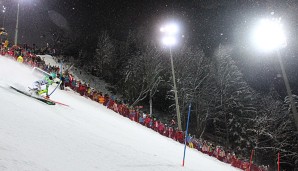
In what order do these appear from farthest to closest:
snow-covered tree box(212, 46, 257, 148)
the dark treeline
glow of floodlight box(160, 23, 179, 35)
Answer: snow-covered tree box(212, 46, 257, 148) → the dark treeline → glow of floodlight box(160, 23, 179, 35)

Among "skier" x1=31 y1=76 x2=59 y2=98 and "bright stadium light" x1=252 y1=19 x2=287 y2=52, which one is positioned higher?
"bright stadium light" x1=252 y1=19 x2=287 y2=52

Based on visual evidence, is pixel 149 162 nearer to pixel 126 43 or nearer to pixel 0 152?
pixel 0 152

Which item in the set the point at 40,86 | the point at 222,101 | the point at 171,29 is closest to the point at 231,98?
the point at 222,101

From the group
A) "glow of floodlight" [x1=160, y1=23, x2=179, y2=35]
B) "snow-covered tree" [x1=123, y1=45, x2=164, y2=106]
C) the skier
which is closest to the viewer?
the skier

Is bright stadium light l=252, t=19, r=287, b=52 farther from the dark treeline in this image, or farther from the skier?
the dark treeline

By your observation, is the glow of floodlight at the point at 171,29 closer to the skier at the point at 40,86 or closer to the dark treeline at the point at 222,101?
the skier at the point at 40,86

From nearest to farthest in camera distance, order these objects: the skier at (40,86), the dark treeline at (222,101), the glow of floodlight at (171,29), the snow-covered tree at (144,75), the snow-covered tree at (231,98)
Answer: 1. the skier at (40,86)
2. the glow of floodlight at (171,29)
3. the dark treeline at (222,101)
4. the snow-covered tree at (231,98)
5. the snow-covered tree at (144,75)

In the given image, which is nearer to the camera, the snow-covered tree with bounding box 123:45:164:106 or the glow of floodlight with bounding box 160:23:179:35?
the glow of floodlight with bounding box 160:23:179:35

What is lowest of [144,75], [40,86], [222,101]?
[40,86]

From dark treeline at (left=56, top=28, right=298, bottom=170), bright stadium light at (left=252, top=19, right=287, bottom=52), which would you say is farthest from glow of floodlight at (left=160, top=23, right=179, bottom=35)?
dark treeline at (left=56, top=28, right=298, bottom=170)

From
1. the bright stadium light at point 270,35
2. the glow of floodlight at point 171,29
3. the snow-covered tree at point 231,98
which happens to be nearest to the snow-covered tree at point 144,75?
the snow-covered tree at point 231,98

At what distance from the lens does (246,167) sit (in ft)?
79.6

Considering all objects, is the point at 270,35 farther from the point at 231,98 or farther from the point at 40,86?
the point at 231,98

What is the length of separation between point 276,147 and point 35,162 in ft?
139
